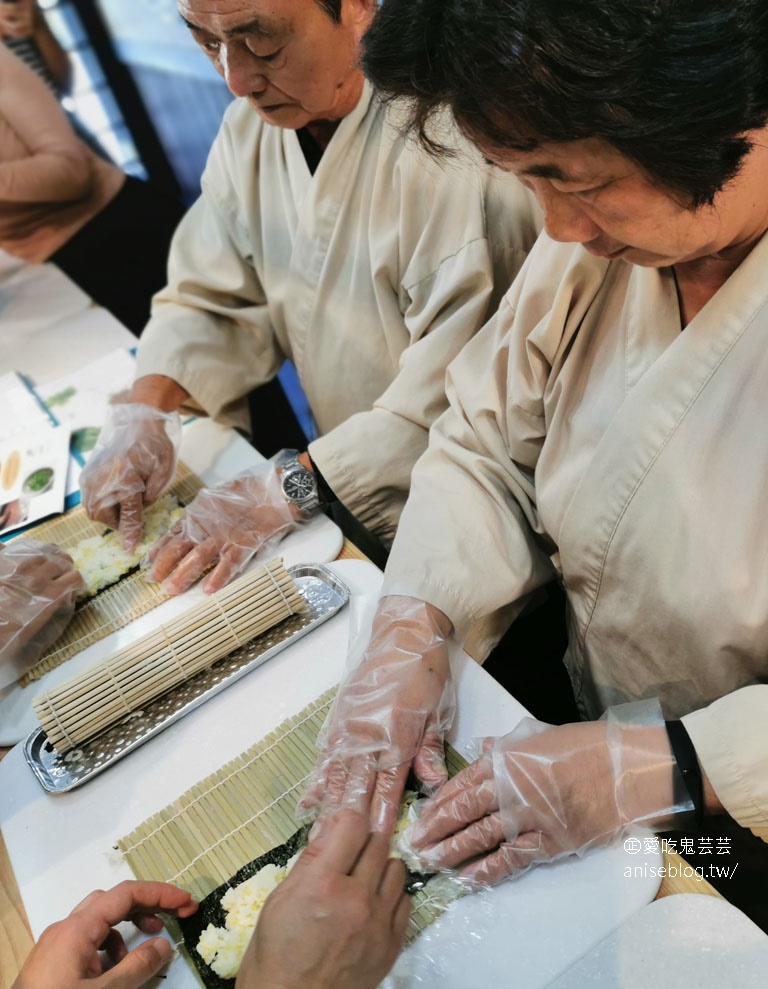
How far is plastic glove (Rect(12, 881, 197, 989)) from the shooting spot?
2.92ft

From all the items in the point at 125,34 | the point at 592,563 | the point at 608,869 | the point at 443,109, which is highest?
the point at 125,34

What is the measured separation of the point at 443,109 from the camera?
87 cm

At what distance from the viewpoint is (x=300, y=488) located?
59.1 inches

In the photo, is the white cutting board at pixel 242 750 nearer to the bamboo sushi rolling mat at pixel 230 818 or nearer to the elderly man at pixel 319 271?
the bamboo sushi rolling mat at pixel 230 818

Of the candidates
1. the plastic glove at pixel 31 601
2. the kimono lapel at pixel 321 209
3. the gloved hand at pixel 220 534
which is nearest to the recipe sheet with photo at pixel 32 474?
the plastic glove at pixel 31 601

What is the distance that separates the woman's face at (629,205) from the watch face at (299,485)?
72 centimetres

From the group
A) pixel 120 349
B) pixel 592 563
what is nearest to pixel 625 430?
pixel 592 563

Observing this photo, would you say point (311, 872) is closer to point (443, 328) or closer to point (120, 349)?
point (443, 328)

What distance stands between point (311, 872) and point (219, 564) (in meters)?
0.64

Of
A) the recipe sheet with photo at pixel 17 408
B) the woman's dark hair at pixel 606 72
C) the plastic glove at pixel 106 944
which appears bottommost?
the plastic glove at pixel 106 944

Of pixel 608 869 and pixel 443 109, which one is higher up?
pixel 443 109

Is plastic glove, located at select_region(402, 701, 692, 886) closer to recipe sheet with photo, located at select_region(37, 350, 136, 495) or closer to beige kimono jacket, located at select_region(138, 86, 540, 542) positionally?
beige kimono jacket, located at select_region(138, 86, 540, 542)

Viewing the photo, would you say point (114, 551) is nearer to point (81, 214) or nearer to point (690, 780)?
point (690, 780)

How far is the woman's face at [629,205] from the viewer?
82 centimetres
